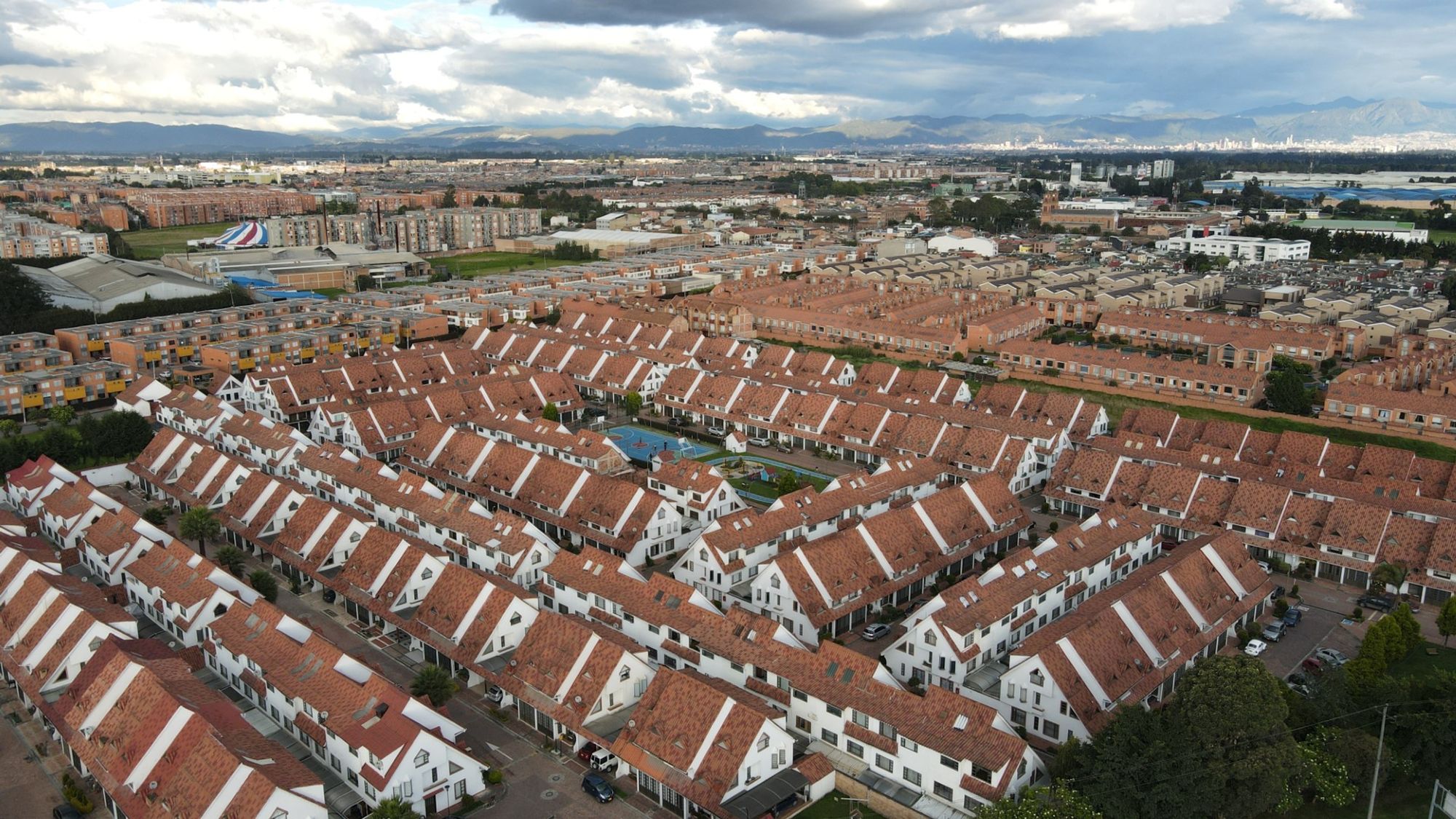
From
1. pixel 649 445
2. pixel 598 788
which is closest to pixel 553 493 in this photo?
pixel 649 445

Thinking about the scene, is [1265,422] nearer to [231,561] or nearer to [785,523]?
[785,523]

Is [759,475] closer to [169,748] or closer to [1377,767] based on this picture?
[1377,767]

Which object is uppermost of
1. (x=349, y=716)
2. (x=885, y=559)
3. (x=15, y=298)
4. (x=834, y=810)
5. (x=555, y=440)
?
(x=15, y=298)

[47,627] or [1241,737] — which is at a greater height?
[1241,737]

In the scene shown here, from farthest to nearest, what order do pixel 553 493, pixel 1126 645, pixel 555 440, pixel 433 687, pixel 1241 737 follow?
pixel 555 440, pixel 553 493, pixel 1126 645, pixel 433 687, pixel 1241 737

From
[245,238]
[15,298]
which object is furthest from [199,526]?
[245,238]

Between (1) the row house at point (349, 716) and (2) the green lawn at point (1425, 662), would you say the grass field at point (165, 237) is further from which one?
(2) the green lawn at point (1425, 662)

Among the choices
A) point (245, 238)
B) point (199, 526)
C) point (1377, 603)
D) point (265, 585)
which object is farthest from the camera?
point (245, 238)

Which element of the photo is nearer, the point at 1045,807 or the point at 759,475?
the point at 1045,807
